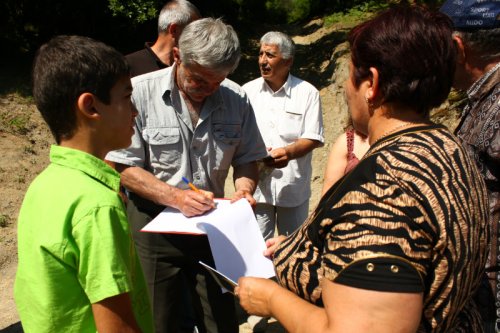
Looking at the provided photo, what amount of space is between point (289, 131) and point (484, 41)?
2245mm

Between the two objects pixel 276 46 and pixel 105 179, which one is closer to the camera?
pixel 105 179

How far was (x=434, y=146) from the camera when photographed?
1.40 meters

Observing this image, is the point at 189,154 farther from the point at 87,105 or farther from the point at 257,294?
the point at 257,294

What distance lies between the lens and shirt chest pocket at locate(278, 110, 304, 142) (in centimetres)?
433

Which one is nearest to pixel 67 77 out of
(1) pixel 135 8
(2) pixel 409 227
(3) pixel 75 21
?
(2) pixel 409 227

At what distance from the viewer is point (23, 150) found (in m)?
7.89

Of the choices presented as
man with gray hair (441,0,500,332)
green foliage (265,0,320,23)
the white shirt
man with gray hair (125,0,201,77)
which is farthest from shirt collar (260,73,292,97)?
green foliage (265,0,320,23)

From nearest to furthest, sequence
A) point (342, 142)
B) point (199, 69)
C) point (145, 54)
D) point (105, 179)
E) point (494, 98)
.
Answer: point (105, 179), point (494, 98), point (199, 69), point (342, 142), point (145, 54)

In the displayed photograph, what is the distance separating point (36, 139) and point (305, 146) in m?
5.66

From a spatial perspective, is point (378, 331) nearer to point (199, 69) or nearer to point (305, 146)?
point (199, 69)

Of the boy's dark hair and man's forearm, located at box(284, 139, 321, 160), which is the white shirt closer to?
man's forearm, located at box(284, 139, 321, 160)

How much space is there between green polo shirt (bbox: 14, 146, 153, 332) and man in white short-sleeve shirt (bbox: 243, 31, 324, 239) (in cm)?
270

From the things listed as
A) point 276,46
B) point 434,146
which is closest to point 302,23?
point 276,46

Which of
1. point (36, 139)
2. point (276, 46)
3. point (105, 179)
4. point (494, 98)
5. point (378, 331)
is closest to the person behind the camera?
point (378, 331)
